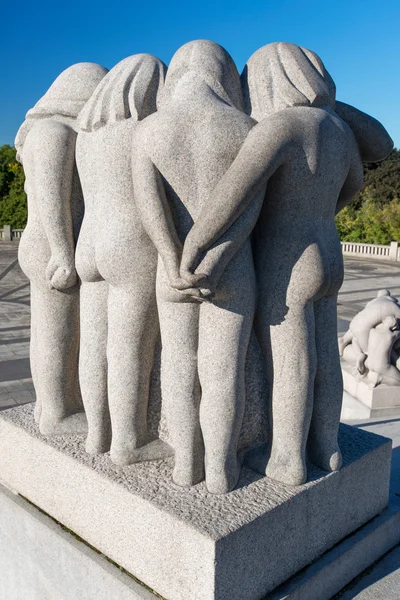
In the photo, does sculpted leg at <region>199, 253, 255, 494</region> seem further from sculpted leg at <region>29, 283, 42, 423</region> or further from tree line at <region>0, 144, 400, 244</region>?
tree line at <region>0, 144, 400, 244</region>

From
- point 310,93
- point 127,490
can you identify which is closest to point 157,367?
point 127,490

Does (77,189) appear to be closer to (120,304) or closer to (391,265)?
(120,304)

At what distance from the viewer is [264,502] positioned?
9.84 ft

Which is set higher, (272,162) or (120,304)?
(272,162)

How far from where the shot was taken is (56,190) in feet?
11.0

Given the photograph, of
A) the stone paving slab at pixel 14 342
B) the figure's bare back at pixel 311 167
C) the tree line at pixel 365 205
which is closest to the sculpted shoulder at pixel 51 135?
the figure's bare back at pixel 311 167

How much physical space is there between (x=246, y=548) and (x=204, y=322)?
3.93 feet

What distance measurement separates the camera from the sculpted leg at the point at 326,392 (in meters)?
3.29

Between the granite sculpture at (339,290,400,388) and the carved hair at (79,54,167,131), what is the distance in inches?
192

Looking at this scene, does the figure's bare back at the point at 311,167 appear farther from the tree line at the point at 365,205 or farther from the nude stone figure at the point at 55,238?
the tree line at the point at 365,205

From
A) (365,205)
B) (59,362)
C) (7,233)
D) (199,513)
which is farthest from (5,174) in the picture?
(199,513)

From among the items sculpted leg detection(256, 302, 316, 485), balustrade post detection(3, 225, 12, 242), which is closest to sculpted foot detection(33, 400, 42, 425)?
sculpted leg detection(256, 302, 316, 485)

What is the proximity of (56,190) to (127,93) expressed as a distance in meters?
0.74

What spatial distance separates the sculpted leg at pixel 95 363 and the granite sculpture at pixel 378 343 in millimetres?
4579
